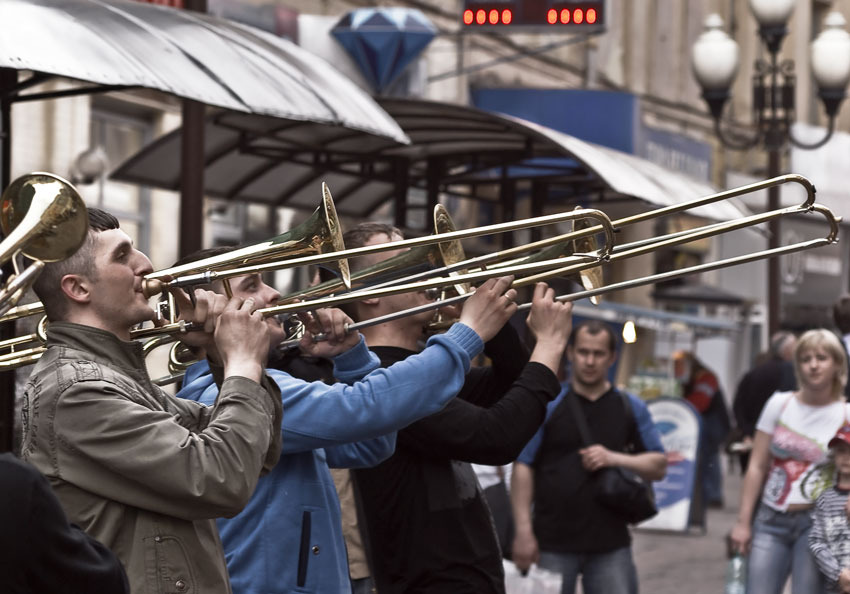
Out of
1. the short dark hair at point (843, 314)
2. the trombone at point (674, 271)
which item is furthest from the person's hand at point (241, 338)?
the short dark hair at point (843, 314)

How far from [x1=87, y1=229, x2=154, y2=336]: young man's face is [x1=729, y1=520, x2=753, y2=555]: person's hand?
4612 millimetres

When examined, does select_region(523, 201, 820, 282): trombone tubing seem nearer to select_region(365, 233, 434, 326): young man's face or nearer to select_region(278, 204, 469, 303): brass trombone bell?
select_region(278, 204, 469, 303): brass trombone bell

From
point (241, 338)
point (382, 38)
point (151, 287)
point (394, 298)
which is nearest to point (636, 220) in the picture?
point (394, 298)

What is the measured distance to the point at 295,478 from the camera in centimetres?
392

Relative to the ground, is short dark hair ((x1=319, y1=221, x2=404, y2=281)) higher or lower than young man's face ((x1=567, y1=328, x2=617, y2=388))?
higher

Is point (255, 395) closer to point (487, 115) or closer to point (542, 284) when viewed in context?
point (542, 284)

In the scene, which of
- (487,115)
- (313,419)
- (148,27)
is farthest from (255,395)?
(487,115)

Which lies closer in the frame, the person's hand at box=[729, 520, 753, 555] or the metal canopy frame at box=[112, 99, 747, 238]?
the person's hand at box=[729, 520, 753, 555]

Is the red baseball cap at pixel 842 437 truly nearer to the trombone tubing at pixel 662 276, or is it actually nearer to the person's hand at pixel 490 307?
the trombone tubing at pixel 662 276

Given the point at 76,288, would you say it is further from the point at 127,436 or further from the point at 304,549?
the point at 304,549

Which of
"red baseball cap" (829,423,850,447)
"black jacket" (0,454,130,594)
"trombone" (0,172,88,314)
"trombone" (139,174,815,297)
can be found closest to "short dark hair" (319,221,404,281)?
"trombone" (139,174,815,297)

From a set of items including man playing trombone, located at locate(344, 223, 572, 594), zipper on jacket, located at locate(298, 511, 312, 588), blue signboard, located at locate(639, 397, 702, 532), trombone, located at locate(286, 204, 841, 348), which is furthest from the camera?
blue signboard, located at locate(639, 397, 702, 532)

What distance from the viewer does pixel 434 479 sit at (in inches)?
179

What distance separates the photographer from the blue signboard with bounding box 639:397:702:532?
42.3ft
